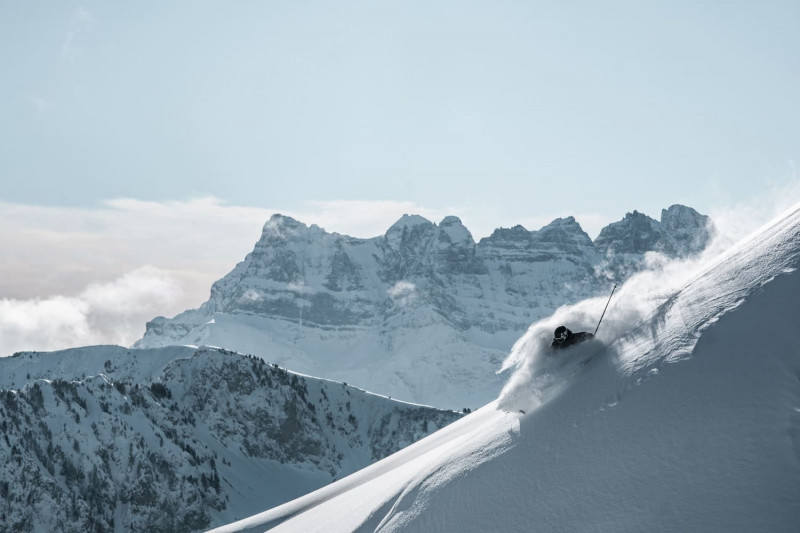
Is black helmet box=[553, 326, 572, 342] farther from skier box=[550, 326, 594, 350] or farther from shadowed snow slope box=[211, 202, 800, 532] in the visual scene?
shadowed snow slope box=[211, 202, 800, 532]

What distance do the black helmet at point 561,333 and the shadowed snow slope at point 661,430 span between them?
17.6 inches

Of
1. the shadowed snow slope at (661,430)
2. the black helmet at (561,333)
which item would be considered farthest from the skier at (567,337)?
the shadowed snow slope at (661,430)

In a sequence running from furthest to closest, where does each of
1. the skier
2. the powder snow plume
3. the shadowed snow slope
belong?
the skier < the powder snow plume < the shadowed snow slope

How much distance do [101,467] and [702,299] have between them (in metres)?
173

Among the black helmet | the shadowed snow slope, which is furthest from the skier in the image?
the shadowed snow slope

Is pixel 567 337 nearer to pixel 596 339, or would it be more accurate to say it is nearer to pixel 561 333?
pixel 561 333

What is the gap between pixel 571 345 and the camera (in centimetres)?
2497

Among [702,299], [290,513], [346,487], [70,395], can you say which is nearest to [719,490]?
[702,299]

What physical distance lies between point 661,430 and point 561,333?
21.6 ft

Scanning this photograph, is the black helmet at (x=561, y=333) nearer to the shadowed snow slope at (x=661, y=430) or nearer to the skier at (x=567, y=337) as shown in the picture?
the skier at (x=567, y=337)

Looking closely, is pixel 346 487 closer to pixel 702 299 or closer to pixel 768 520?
pixel 702 299

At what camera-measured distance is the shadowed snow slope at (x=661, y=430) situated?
16.5 metres

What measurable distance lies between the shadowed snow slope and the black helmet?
0.45 meters

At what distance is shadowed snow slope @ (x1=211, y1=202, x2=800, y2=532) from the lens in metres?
16.5
